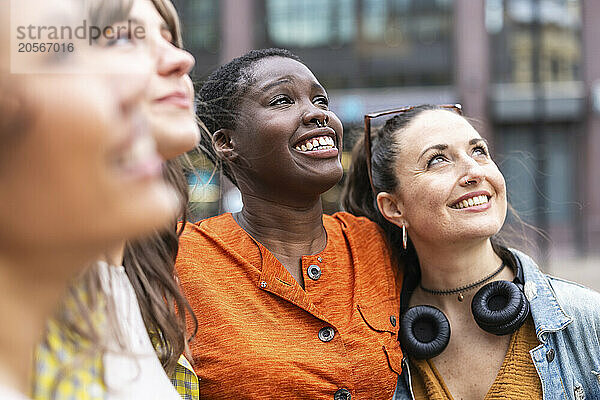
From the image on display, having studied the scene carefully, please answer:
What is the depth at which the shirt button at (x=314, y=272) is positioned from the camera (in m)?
2.47

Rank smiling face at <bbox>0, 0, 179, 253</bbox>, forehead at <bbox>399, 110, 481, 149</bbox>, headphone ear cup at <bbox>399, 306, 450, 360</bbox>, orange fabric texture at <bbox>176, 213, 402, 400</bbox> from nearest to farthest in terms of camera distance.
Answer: smiling face at <bbox>0, 0, 179, 253</bbox>
orange fabric texture at <bbox>176, 213, 402, 400</bbox>
headphone ear cup at <bbox>399, 306, 450, 360</bbox>
forehead at <bbox>399, 110, 481, 149</bbox>

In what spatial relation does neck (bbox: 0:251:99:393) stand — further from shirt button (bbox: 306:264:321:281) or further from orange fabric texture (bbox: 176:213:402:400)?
shirt button (bbox: 306:264:321:281)

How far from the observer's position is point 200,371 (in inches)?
86.1

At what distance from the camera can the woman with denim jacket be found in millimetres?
2441

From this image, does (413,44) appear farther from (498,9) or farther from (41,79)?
(41,79)

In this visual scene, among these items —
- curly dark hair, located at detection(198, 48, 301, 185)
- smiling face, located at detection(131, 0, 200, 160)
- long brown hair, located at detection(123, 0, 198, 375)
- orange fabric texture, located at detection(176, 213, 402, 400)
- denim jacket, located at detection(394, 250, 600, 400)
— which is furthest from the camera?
curly dark hair, located at detection(198, 48, 301, 185)

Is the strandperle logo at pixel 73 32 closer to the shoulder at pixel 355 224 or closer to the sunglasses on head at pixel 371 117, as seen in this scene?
the shoulder at pixel 355 224

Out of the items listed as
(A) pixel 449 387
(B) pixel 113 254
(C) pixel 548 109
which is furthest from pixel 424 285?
(C) pixel 548 109

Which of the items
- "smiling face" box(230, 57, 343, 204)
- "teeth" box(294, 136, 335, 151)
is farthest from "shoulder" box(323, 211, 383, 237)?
"teeth" box(294, 136, 335, 151)

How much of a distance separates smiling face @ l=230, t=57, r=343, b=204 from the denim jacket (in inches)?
31.0

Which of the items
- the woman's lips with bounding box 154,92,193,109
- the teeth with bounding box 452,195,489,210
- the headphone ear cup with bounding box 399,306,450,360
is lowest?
the headphone ear cup with bounding box 399,306,450,360

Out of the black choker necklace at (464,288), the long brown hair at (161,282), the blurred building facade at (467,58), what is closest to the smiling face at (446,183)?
the black choker necklace at (464,288)

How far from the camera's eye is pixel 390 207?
113 inches

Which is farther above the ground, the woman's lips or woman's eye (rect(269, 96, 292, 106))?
the woman's lips
